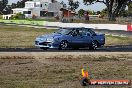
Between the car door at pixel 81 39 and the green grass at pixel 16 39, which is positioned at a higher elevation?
the car door at pixel 81 39

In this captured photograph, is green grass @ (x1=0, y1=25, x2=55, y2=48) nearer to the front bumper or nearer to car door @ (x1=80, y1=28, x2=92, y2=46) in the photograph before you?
the front bumper

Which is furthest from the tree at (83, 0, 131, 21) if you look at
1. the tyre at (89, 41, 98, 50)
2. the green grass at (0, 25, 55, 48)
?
the tyre at (89, 41, 98, 50)

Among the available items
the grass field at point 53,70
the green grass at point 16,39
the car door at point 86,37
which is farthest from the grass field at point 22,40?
the grass field at point 53,70

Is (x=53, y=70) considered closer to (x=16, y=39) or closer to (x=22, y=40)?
(x=22, y=40)

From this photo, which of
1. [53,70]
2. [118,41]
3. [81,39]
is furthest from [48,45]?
[118,41]

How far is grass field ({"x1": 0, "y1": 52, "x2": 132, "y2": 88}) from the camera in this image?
11.2 meters

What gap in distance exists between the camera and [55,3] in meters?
156

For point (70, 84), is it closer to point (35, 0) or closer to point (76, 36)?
point (76, 36)

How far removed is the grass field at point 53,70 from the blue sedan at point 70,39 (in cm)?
Result: 431

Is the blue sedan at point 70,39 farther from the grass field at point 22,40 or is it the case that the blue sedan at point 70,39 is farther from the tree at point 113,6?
the tree at point 113,6

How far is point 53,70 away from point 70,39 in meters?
10.5

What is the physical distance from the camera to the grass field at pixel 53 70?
439 inches

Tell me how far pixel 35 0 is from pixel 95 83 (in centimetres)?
15278

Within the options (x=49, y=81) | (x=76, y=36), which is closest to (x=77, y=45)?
(x=76, y=36)
